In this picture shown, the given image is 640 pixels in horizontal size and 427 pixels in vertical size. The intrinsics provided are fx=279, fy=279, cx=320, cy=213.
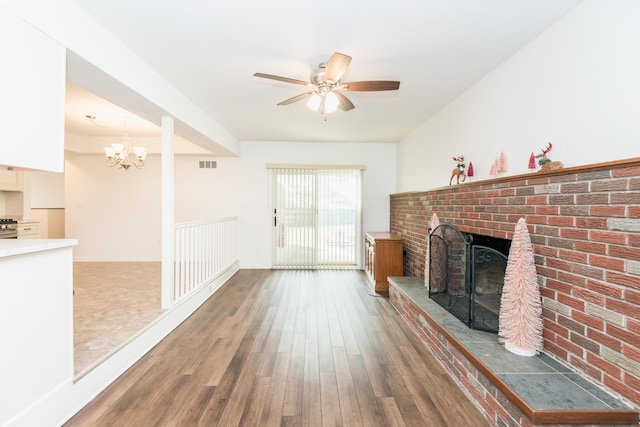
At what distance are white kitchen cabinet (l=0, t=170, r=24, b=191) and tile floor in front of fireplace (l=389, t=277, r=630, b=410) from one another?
6.42 meters

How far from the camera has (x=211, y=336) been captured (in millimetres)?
2836

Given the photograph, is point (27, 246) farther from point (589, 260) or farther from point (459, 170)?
point (459, 170)

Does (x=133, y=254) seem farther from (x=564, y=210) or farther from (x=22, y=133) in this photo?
(x=564, y=210)

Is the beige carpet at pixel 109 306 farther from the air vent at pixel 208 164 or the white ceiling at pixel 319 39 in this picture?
the white ceiling at pixel 319 39

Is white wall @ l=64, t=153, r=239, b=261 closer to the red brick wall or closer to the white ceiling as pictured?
the white ceiling

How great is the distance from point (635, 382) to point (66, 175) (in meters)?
8.21

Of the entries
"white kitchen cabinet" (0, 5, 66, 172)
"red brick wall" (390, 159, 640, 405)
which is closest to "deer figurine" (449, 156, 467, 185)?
"red brick wall" (390, 159, 640, 405)

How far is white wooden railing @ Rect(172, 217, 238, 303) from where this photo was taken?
3336mm

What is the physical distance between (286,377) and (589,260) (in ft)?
7.01

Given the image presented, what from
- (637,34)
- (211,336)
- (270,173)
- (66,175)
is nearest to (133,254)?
(66,175)

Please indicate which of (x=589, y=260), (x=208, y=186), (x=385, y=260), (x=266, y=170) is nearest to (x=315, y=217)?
(x=266, y=170)

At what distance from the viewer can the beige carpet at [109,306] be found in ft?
7.38

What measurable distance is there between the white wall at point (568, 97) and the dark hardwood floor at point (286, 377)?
1.88 meters

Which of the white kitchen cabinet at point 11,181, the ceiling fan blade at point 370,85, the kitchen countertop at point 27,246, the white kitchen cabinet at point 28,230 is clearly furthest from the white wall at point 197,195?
the kitchen countertop at point 27,246
